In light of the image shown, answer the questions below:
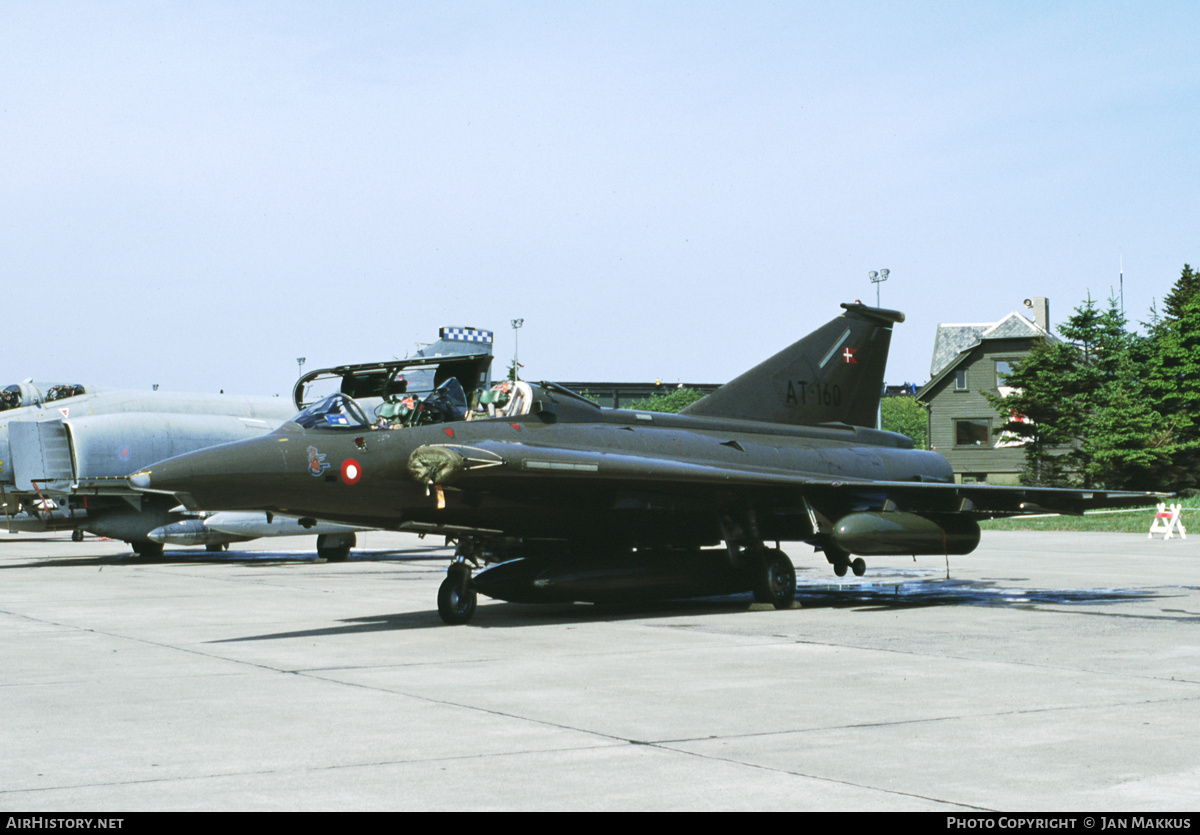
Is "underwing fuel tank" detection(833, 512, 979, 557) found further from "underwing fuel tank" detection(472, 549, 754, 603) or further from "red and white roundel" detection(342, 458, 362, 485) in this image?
"red and white roundel" detection(342, 458, 362, 485)

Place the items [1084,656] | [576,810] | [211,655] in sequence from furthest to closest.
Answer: [211,655], [1084,656], [576,810]

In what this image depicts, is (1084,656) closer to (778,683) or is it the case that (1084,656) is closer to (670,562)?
(778,683)

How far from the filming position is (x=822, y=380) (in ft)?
58.4

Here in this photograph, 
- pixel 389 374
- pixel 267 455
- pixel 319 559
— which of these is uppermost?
pixel 389 374

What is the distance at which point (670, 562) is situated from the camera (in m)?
14.4

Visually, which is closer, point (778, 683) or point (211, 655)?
point (778, 683)

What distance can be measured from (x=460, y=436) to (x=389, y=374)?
178 centimetres

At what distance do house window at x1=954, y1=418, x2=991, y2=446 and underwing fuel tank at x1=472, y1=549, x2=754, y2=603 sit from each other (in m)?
54.4

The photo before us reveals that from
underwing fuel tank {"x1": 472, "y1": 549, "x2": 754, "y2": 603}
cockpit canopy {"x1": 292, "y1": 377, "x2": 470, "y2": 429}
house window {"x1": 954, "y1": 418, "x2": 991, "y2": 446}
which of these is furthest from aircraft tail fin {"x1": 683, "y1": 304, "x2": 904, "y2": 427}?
house window {"x1": 954, "y1": 418, "x2": 991, "y2": 446}

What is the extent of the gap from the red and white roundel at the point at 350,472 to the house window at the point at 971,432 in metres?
58.2

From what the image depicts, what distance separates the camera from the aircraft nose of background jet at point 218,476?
11.7 m

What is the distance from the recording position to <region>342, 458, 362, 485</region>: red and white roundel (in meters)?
12.2

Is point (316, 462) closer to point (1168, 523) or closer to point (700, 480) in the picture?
point (700, 480)
